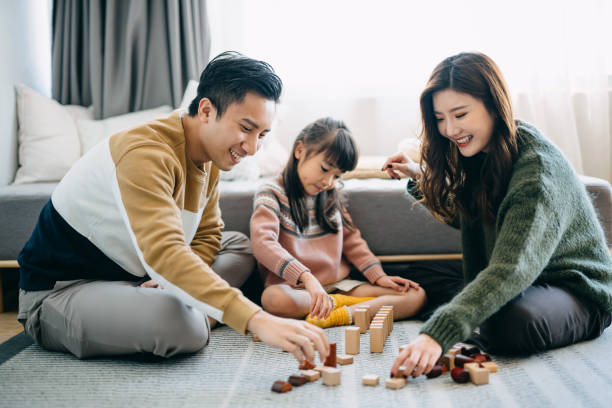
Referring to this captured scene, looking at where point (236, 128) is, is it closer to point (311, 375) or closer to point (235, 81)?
point (235, 81)

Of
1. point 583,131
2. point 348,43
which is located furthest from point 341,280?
point 583,131

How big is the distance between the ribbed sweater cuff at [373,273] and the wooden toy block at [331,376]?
2.47 feet

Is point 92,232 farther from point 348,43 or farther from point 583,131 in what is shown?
point 583,131

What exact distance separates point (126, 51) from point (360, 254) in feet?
5.68

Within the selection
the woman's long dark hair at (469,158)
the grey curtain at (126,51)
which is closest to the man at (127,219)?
the woman's long dark hair at (469,158)

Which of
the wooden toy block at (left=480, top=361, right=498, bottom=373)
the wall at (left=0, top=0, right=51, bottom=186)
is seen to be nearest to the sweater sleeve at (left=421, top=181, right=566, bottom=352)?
the wooden toy block at (left=480, top=361, right=498, bottom=373)

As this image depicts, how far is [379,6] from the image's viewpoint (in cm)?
302

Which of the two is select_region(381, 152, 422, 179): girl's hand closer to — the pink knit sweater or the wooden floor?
the pink knit sweater

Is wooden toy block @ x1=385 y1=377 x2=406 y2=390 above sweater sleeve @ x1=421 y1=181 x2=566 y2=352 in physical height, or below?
below

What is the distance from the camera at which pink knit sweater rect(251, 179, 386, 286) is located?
179cm

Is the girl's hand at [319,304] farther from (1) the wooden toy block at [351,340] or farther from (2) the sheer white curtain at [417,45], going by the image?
(2) the sheer white curtain at [417,45]

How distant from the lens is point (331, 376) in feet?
3.99

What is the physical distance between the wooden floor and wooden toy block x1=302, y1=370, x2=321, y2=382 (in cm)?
103

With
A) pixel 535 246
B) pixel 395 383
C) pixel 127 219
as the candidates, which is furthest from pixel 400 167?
pixel 127 219
